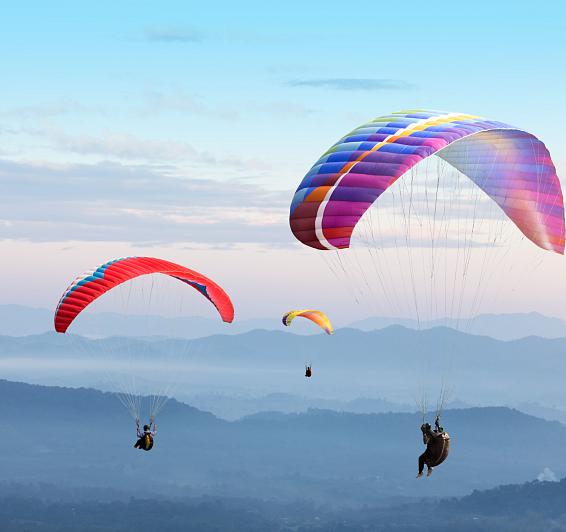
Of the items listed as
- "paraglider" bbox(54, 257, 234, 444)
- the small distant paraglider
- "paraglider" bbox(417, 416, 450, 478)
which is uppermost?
the small distant paraglider

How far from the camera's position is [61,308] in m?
49.8

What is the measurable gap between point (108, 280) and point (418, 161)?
18874 millimetres

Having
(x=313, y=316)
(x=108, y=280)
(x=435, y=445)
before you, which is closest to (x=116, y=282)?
(x=108, y=280)

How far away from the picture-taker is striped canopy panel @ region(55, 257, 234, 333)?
49219 millimetres

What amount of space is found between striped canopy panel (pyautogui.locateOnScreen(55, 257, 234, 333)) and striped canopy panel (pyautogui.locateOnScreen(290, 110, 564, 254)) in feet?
44.4

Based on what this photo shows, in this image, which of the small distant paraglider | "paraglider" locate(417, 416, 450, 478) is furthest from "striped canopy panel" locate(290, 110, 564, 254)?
the small distant paraglider

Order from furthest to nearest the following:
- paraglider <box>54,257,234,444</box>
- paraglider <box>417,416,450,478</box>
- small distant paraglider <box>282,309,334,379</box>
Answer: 1. small distant paraglider <box>282,309,334,379</box>
2. paraglider <box>54,257,234,444</box>
3. paraglider <box>417,416,450,478</box>

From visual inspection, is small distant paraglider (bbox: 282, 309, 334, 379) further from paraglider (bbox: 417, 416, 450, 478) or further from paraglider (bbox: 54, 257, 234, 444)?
paraglider (bbox: 417, 416, 450, 478)

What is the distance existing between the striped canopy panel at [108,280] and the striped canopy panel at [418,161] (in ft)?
44.4

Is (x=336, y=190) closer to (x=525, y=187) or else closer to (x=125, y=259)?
(x=525, y=187)

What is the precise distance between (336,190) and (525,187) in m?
11.9

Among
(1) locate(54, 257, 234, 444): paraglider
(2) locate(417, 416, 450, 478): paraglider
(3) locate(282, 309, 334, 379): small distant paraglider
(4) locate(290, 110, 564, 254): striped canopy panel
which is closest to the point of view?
(4) locate(290, 110, 564, 254): striped canopy panel

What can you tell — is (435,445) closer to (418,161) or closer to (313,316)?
(418,161)

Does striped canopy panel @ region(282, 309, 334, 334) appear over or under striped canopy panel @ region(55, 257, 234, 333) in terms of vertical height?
over
